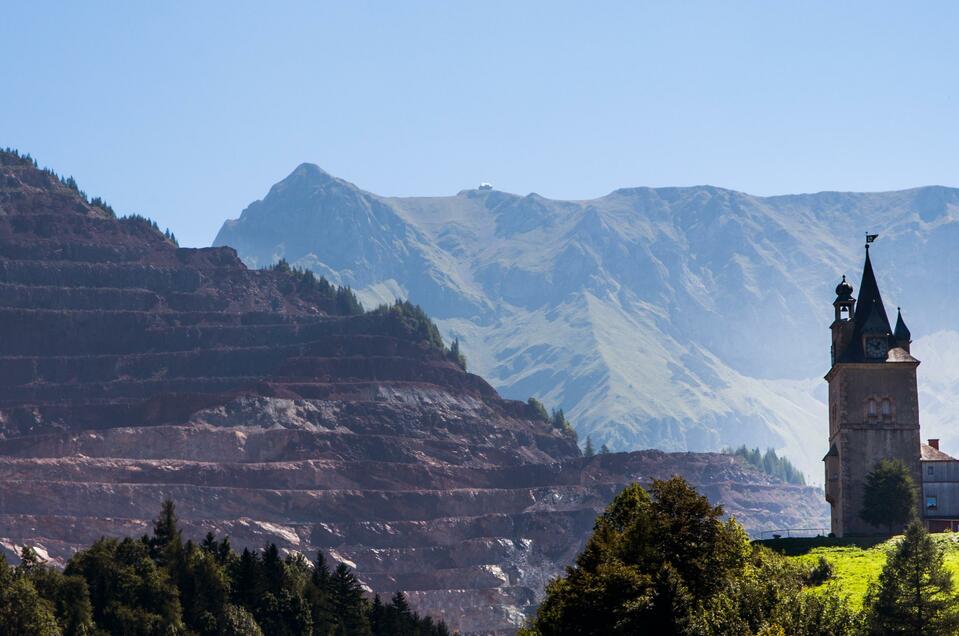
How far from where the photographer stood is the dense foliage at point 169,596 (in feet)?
349

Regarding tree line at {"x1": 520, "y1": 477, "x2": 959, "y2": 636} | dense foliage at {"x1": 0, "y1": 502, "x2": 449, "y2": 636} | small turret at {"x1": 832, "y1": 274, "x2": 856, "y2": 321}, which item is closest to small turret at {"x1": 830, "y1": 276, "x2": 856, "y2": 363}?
small turret at {"x1": 832, "y1": 274, "x2": 856, "y2": 321}

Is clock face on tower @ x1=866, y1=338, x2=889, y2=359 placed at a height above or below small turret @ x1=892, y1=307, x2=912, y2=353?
below

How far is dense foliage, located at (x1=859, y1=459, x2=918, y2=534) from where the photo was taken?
411 ft

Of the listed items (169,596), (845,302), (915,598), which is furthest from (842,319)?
(915,598)

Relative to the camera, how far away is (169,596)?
4604 inches

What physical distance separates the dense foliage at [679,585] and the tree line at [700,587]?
0.11ft

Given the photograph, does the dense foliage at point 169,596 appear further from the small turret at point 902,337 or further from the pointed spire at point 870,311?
the small turret at point 902,337

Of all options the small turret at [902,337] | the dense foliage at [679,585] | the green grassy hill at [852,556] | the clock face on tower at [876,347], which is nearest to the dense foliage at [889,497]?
the green grassy hill at [852,556]

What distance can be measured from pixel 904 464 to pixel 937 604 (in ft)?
188

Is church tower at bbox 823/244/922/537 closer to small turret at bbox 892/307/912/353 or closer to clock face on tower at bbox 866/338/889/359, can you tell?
clock face on tower at bbox 866/338/889/359

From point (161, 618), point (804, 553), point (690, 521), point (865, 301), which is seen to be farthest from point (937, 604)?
point (865, 301)

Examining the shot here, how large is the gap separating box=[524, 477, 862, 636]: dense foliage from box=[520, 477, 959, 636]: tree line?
35 millimetres

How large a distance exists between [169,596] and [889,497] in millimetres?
43294

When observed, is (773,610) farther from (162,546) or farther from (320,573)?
(320,573)
